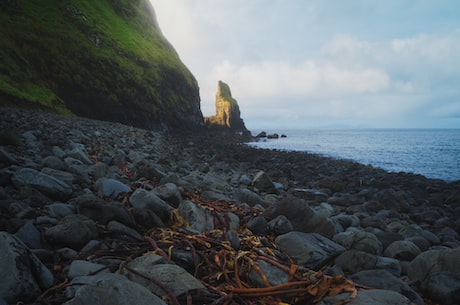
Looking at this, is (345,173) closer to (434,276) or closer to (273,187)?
(273,187)

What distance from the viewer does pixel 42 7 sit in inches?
1018

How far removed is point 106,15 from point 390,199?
37392 millimetres

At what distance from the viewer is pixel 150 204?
3.37 meters

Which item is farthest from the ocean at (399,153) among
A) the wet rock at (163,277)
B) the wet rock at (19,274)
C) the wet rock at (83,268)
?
the wet rock at (19,274)

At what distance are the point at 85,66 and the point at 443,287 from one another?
2858 centimetres

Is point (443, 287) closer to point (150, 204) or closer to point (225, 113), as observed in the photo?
point (150, 204)

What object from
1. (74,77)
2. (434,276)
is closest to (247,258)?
(434,276)

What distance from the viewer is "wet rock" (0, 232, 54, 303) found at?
5.11ft

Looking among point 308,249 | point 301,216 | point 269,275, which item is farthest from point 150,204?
point 301,216

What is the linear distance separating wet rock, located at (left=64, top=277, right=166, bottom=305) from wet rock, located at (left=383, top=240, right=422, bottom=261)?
3441 millimetres

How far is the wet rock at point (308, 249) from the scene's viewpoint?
2809 millimetres

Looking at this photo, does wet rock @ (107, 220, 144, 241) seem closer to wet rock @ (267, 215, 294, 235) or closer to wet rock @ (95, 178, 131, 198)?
wet rock @ (95, 178, 131, 198)

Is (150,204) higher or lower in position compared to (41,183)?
lower

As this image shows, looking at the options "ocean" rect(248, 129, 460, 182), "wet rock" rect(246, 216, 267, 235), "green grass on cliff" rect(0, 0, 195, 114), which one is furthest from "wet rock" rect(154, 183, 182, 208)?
"ocean" rect(248, 129, 460, 182)
